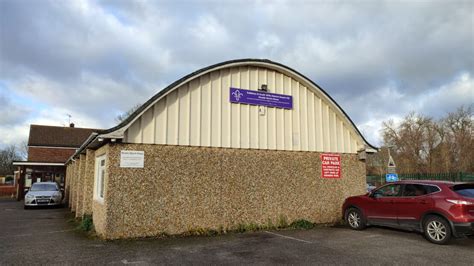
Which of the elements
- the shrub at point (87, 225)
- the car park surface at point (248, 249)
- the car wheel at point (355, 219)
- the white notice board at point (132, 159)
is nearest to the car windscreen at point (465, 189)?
the car park surface at point (248, 249)

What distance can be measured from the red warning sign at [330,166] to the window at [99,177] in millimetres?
7232

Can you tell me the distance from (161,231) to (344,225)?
20.5 ft

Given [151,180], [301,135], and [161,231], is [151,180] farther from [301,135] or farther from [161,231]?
[301,135]

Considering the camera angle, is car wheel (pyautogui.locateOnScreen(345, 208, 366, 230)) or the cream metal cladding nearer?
the cream metal cladding

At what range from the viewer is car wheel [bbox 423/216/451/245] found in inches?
327

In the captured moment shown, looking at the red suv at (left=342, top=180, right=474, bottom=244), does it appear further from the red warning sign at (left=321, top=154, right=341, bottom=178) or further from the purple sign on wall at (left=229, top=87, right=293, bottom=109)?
the purple sign on wall at (left=229, top=87, right=293, bottom=109)

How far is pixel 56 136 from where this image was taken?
130 feet

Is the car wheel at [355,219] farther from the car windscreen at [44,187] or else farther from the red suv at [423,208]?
the car windscreen at [44,187]

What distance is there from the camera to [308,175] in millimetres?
11586

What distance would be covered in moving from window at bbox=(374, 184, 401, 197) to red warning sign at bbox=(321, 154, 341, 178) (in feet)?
5.91

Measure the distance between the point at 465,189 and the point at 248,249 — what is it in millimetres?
5647

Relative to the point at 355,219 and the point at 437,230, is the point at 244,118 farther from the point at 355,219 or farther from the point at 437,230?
the point at 437,230

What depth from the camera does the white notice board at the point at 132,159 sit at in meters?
8.99

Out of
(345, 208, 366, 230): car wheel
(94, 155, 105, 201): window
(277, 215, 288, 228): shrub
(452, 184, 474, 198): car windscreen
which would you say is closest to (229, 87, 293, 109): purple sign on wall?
(277, 215, 288, 228): shrub
